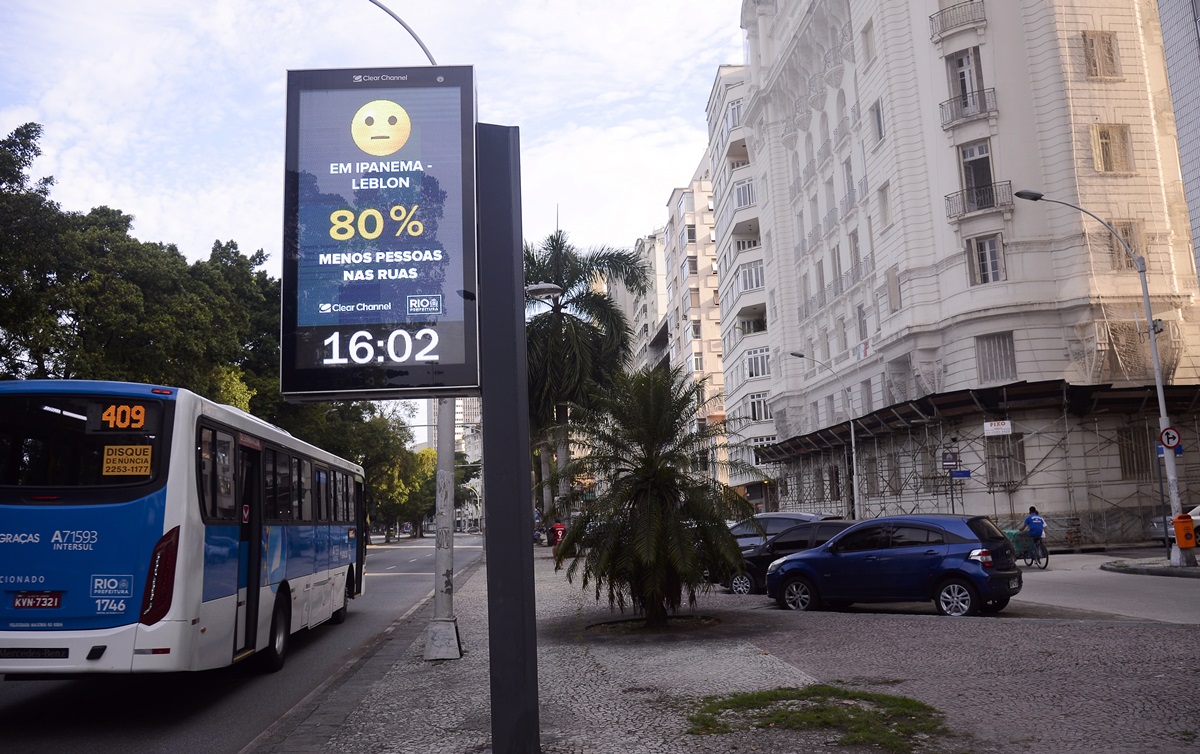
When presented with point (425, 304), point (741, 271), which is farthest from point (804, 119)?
point (425, 304)

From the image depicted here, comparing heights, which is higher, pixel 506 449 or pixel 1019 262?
pixel 1019 262

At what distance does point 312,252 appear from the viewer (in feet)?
26.5

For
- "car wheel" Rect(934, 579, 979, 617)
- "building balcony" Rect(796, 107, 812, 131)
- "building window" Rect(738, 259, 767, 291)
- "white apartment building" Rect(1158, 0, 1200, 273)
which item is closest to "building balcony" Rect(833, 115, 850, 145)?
"building balcony" Rect(796, 107, 812, 131)

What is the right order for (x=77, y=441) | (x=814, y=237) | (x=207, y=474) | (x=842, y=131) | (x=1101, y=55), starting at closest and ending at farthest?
1. (x=77, y=441)
2. (x=207, y=474)
3. (x=1101, y=55)
4. (x=842, y=131)
5. (x=814, y=237)

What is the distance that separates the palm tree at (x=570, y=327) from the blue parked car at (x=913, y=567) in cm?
2143

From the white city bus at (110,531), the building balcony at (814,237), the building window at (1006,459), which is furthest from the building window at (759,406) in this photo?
the white city bus at (110,531)

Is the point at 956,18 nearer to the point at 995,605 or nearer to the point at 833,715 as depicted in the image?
the point at 995,605

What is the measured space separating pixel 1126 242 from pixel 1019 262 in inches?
139

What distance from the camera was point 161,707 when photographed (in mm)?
10359

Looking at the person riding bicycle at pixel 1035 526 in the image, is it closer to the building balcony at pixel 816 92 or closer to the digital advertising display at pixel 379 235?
the digital advertising display at pixel 379 235

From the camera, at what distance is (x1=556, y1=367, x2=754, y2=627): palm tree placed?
13898mm

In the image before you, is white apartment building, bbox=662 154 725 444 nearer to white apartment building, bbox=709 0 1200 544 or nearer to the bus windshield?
white apartment building, bbox=709 0 1200 544

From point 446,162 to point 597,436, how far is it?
675 centimetres

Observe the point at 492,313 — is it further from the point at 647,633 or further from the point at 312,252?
the point at 647,633
